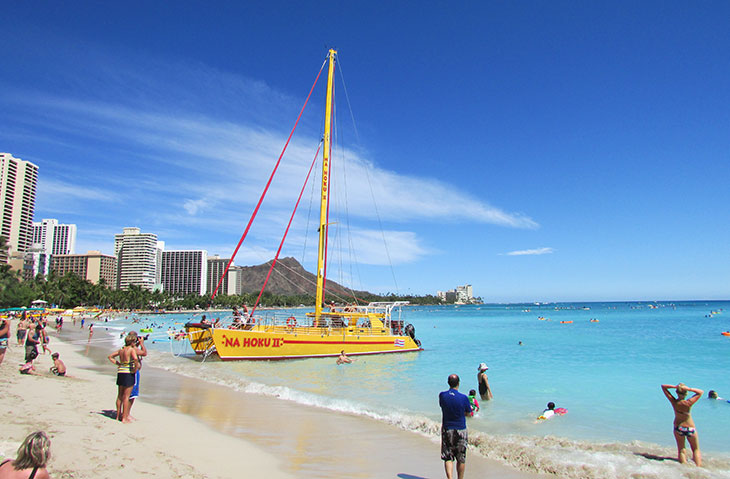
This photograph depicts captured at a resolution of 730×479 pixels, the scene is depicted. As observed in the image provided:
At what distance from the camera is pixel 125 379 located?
7.93 meters

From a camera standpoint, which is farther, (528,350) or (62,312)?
(62,312)

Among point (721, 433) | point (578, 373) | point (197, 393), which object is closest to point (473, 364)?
point (578, 373)

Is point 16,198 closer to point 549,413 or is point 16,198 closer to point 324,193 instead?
point 324,193

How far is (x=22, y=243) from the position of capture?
14600 cm

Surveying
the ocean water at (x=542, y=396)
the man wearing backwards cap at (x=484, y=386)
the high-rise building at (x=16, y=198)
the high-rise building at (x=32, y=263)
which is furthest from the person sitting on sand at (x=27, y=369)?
the high-rise building at (x=16, y=198)

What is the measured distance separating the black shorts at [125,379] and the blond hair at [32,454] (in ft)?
16.2

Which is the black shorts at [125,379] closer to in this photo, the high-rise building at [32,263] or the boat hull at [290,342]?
the boat hull at [290,342]

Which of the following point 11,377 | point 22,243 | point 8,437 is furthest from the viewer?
point 22,243

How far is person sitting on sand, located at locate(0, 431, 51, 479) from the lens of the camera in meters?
3.26

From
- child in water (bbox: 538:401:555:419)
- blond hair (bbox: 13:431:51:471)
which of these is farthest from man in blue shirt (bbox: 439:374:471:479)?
child in water (bbox: 538:401:555:419)

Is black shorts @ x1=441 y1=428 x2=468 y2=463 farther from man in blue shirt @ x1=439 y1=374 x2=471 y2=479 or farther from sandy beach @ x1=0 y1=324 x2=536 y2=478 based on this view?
sandy beach @ x1=0 y1=324 x2=536 y2=478

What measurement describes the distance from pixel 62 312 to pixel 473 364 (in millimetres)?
77810

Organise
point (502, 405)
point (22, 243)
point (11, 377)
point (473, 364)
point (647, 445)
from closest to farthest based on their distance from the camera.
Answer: point (647, 445) < point (11, 377) < point (502, 405) < point (473, 364) < point (22, 243)

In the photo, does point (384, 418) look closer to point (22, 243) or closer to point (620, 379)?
point (620, 379)
